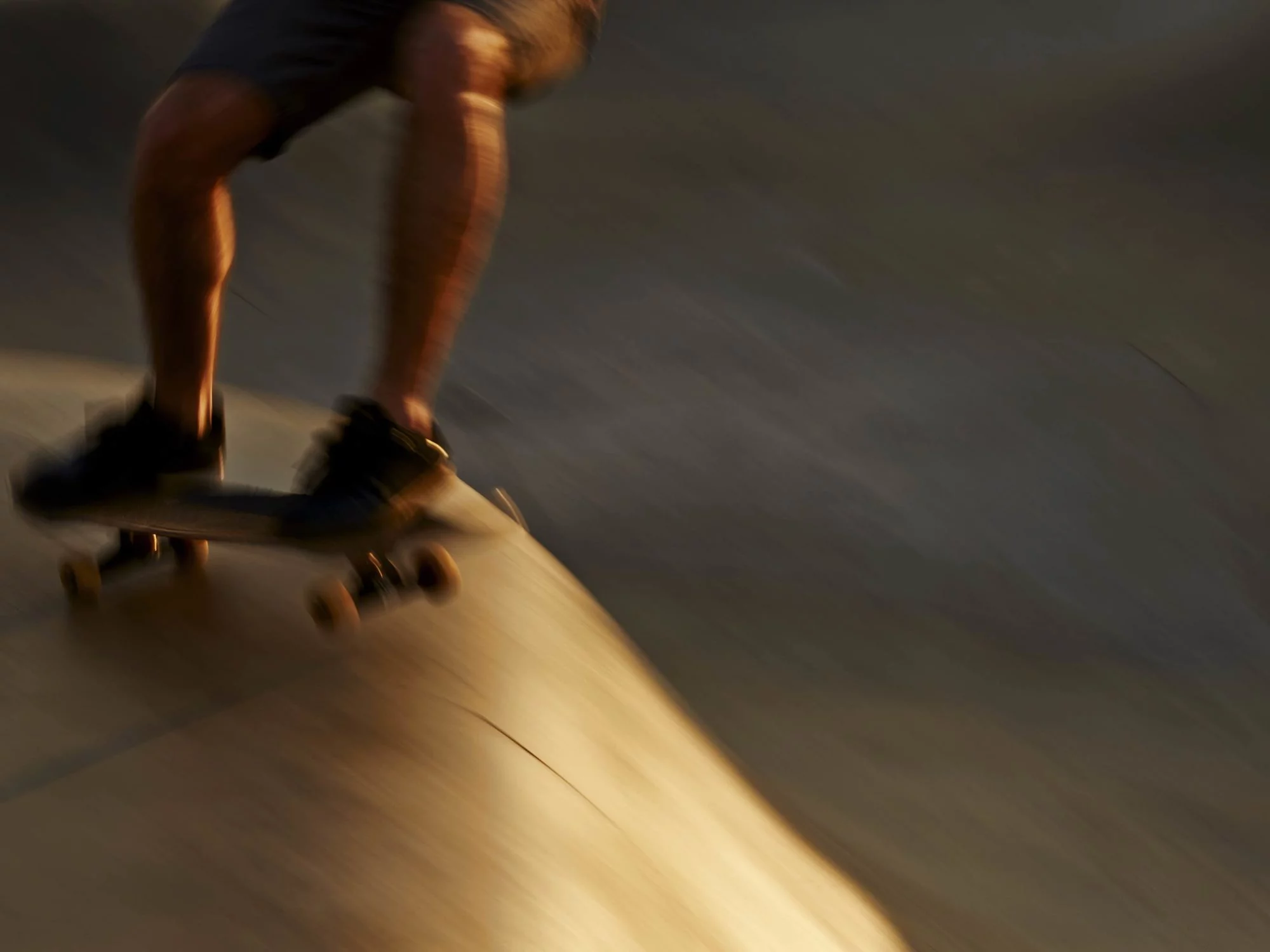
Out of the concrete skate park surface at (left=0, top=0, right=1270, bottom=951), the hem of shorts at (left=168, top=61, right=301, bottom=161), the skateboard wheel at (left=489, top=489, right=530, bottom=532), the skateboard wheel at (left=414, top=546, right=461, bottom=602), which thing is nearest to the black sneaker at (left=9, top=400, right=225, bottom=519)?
the skateboard wheel at (left=414, top=546, right=461, bottom=602)

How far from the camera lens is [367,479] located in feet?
8.00

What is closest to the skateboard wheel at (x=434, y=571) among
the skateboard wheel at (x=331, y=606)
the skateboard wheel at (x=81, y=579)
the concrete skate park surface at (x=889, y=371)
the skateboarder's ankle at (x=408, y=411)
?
the skateboard wheel at (x=331, y=606)

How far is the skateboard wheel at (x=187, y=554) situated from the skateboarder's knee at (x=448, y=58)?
3.32ft

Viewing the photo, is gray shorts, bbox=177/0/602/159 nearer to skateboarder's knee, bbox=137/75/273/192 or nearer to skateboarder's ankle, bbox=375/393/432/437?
skateboarder's knee, bbox=137/75/273/192

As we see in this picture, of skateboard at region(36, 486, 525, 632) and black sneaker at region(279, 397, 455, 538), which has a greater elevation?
black sneaker at region(279, 397, 455, 538)

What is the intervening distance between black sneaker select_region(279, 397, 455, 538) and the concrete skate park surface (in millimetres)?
1483

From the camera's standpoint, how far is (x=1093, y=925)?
3191mm

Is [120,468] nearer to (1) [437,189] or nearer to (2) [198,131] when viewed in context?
(2) [198,131]

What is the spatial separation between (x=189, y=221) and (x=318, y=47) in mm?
419

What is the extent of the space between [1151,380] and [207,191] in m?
4.70

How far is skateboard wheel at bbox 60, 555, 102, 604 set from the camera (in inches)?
103

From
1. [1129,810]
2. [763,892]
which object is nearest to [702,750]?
[763,892]

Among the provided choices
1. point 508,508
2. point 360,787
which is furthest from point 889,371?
point 360,787

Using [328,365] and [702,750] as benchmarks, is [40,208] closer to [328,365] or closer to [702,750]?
[328,365]
